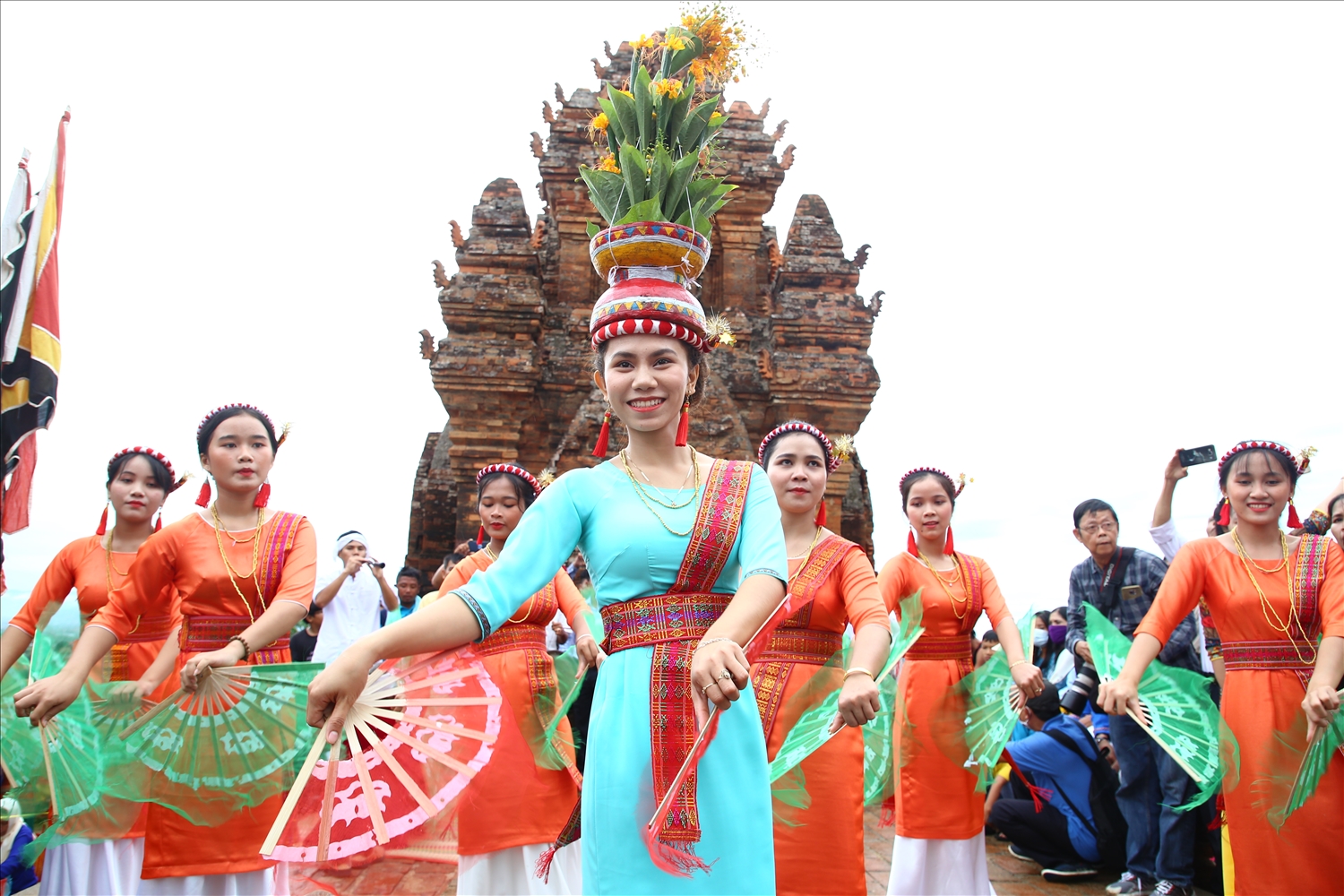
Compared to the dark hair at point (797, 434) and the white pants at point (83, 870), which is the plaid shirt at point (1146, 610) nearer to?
the dark hair at point (797, 434)

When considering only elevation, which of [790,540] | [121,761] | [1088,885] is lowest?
[1088,885]

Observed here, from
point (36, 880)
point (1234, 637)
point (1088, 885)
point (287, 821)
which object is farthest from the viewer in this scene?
point (1088, 885)

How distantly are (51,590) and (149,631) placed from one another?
73 cm

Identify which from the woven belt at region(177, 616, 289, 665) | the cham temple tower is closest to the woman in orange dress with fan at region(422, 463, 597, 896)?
the woven belt at region(177, 616, 289, 665)

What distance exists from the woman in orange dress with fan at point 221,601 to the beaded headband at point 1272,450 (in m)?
3.68

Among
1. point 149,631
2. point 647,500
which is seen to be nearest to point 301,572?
point 149,631

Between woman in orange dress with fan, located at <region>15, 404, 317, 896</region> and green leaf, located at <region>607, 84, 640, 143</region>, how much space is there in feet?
6.98

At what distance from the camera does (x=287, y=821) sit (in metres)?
1.78

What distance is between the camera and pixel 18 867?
4289 millimetres

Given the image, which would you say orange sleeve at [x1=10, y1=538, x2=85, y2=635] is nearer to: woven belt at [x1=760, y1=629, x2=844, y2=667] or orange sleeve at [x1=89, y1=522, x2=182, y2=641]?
orange sleeve at [x1=89, y1=522, x2=182, y2=641]

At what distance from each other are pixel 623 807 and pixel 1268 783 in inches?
107

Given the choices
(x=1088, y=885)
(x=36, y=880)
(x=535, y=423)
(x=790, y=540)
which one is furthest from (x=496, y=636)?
(x=535, y=423)

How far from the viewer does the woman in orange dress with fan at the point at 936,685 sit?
399 cm

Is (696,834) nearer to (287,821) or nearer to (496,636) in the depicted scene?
(287,821)
